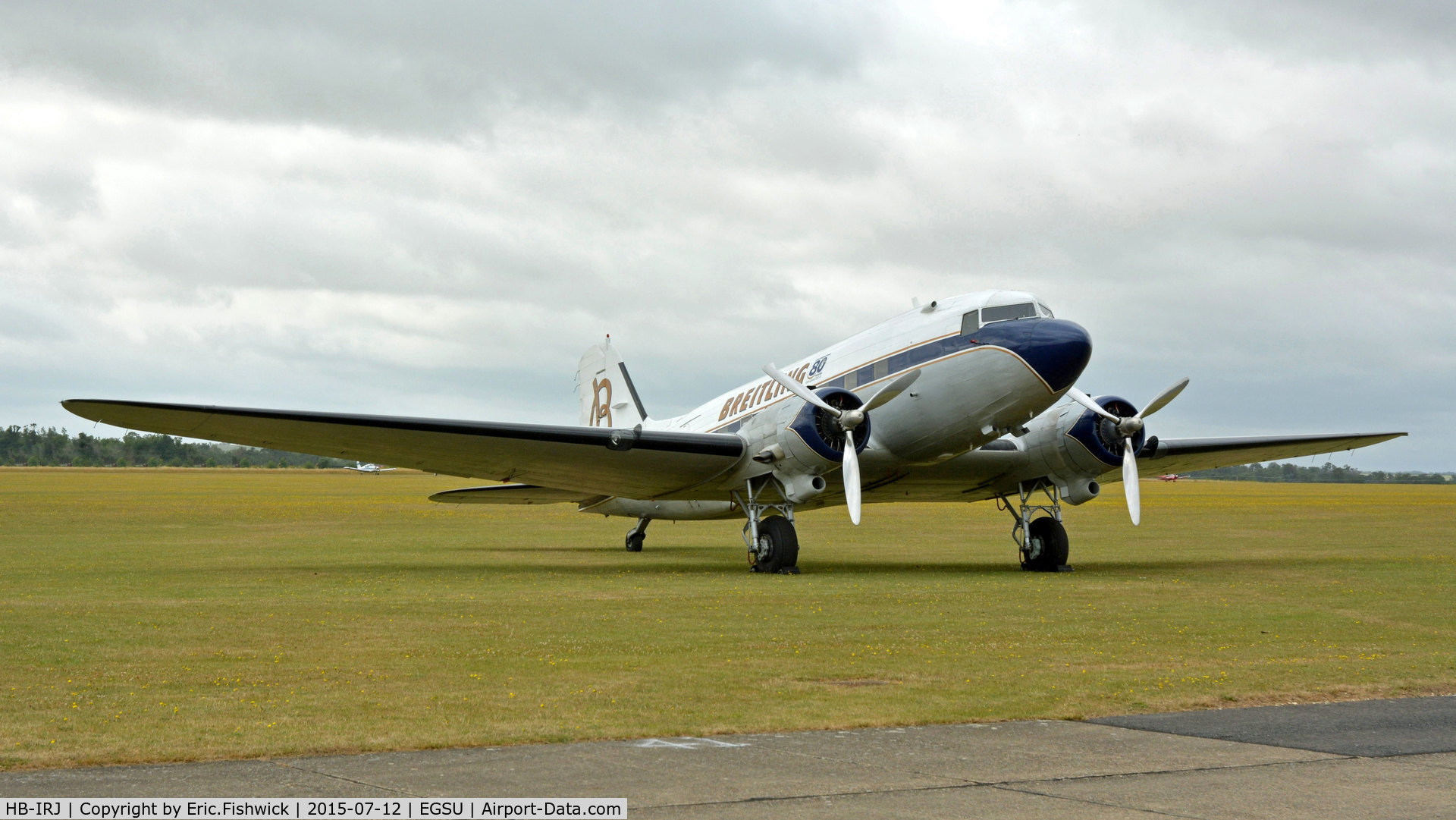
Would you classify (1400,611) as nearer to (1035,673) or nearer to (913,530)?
(1035,673)

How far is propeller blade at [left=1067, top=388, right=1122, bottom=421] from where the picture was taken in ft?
79.9

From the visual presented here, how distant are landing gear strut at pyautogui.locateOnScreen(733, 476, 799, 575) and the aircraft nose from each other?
5450mm

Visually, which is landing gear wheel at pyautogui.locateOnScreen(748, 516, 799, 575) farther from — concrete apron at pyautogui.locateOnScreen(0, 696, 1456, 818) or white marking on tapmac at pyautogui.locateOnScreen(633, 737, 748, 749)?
white marking on tapmac at pyautogui.locateOnScreen(633, 737, 748, 749)

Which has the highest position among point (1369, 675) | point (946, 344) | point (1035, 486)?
point (946, 344)

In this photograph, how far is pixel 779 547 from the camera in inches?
919

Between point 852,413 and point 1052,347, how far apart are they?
12.3ft

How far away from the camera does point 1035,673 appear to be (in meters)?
10.9

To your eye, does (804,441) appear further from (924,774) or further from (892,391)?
(924,774)

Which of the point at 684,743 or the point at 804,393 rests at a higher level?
the point at 804,393

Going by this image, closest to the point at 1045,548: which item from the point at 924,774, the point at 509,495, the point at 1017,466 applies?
the point at 1017,466

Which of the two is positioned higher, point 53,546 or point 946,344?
point 946,344

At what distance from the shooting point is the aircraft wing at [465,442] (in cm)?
2103

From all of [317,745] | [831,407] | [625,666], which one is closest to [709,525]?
[831,407]

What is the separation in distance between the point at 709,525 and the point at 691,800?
50.7 metres
